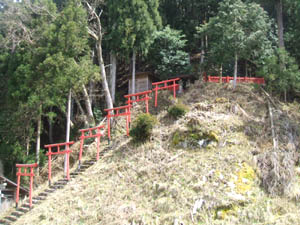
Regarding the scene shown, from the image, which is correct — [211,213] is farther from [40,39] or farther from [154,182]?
[40,39]

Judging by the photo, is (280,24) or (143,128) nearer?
(143,128)

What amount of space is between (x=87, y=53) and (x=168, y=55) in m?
5.06

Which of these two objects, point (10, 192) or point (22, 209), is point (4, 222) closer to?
point (22, 209)

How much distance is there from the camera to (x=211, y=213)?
830 cm

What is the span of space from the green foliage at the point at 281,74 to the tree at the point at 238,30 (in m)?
1.40

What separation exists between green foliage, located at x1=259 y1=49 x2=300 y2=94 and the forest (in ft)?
0.15

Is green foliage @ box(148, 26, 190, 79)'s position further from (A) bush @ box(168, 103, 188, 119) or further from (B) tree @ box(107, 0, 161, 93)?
(A) bush @ box(168, 103, 188, 119)

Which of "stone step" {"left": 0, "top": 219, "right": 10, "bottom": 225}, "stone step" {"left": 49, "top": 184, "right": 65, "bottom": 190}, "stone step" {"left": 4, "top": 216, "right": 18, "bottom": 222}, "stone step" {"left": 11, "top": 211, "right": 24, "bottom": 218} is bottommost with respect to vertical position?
"stone step" {"left": 0, "top": 219, "right": 10, "bottom": 225}

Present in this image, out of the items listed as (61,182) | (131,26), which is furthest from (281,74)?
(61,182)

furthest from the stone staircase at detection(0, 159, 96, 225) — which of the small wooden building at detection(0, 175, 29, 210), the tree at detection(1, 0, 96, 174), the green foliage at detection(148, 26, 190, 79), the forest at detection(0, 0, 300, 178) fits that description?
the green foliage at detection(148, 26, 190, 79)

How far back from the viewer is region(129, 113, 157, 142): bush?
39.2ft

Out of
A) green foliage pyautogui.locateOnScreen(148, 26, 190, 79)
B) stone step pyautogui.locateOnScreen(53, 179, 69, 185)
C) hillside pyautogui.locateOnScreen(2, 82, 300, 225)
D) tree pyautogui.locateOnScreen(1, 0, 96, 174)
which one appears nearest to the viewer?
hillside pyautogui.locateOnScreen(2, 82, 300, 225)

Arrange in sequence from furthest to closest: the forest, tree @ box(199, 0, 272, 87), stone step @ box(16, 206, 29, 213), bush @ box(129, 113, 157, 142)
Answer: tree @ box(199, 0, 272, 87) < the forest < bush @ box(129, 113, 157, 142) < stone step @ box(16, 206, 29, 213)

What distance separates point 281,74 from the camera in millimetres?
14805
